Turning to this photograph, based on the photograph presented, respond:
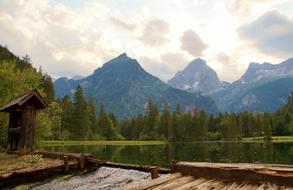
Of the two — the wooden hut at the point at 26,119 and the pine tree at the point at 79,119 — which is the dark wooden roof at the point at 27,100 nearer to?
the wooden hut at the point at 26,119

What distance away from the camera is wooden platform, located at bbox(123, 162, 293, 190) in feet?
29.3

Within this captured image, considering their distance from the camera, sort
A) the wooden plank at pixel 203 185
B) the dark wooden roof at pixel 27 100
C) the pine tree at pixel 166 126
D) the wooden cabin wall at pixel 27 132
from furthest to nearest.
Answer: the pine tree at pixel 166 126 → the wooden cabin wall at pixel 27 132 → the dark wooden roof at pixel 27 100 → the wooden plank at pixel 203 185

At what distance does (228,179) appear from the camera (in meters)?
10.1

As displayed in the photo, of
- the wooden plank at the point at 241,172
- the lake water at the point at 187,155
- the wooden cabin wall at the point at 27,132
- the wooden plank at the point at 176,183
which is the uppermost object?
the wooden cabin wall at the point at 27,132

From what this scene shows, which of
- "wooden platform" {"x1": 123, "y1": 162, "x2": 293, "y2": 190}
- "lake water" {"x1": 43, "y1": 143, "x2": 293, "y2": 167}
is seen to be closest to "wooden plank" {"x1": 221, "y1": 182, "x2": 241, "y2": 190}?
"wooden platform" {"x1": 123, "y1": 162, "x2": 293, "y2": 190}

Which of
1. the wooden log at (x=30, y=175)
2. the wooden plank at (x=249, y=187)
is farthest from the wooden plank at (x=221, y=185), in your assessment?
the wooden log at (x=30, y=175)

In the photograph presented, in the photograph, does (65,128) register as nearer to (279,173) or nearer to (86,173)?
(86,173)

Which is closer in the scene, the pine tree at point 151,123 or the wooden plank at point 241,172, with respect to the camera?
the wooden plank at point 241,172

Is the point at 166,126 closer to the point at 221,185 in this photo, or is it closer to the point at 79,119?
the point at 79,119

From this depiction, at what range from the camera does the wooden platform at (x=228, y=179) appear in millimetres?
8922

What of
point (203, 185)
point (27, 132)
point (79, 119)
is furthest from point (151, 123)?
point (203, 185)

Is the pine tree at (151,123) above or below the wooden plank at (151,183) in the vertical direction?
above

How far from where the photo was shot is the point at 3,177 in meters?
18.8

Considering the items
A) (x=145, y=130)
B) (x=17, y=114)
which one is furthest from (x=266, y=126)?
(x=17, y=114)
